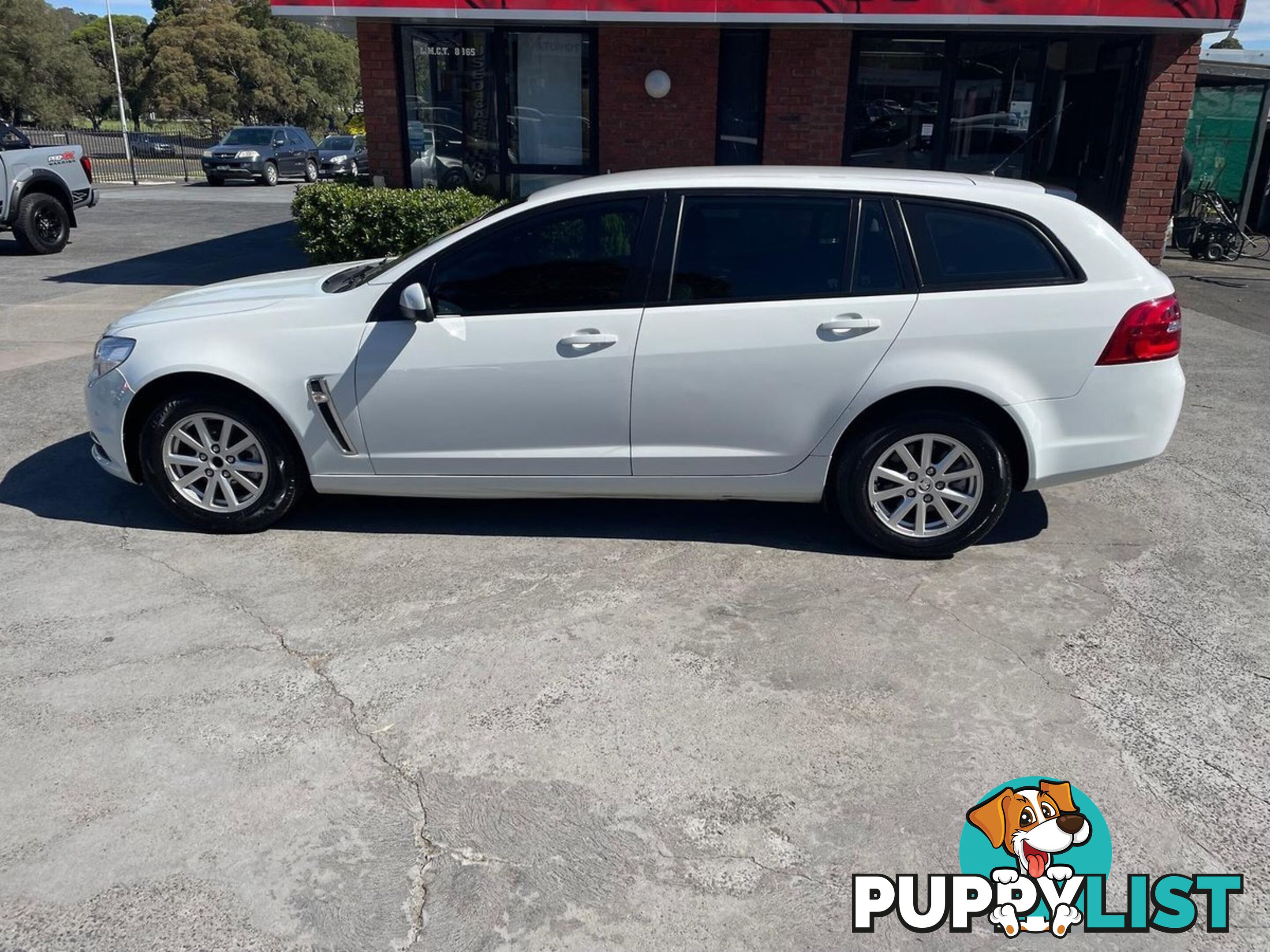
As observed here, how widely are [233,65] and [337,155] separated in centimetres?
2574

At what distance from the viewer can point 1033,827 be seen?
315 cm

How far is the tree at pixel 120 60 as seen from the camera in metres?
55.2

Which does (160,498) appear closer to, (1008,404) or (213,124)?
(1008,404)

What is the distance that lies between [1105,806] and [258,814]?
2586 mm

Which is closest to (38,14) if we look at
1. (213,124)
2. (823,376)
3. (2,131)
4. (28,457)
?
(213,124)

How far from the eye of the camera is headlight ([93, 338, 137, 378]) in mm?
4996

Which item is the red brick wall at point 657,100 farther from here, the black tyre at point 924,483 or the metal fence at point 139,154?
the metal fence at point 139,154

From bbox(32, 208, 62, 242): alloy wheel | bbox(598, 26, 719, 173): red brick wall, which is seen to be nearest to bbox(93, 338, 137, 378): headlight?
bbox(598, 26, 719, 173): red brick wall

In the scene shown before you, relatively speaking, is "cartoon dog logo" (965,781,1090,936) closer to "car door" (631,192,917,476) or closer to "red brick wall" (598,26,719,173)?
"car door" (631,192,917,476)

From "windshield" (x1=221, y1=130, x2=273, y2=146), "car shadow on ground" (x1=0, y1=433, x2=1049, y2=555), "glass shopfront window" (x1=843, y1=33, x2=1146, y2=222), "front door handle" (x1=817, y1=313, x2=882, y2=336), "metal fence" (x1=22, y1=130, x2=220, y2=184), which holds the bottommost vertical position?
"metal fence" (x1=22, y1=130, x2=220, y2=184)

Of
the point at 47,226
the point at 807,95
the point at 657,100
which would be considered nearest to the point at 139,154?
the point at 47,226

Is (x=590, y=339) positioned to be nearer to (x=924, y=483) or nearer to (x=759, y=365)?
(x=759, y=365)

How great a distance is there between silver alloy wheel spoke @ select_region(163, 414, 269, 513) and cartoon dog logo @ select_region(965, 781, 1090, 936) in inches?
139

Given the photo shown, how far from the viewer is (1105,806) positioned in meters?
3.21
